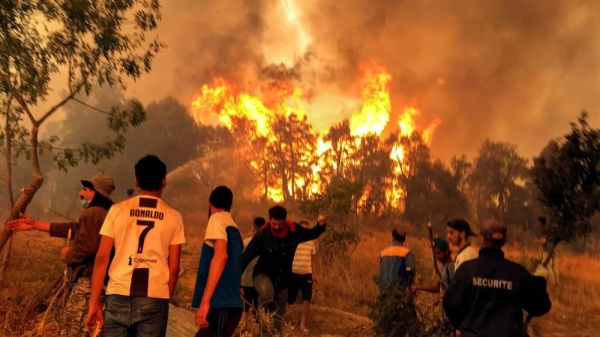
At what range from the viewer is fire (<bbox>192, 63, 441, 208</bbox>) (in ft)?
138

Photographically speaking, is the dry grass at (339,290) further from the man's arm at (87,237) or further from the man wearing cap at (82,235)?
the man's arm at (87,237)

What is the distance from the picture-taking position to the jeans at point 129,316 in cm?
346

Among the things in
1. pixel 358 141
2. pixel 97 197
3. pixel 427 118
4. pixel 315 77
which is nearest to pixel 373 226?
pixel 358 141

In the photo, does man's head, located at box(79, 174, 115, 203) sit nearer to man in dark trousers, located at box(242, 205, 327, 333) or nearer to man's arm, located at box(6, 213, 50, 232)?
man's arm, located at box(6, 213, 50, 232)

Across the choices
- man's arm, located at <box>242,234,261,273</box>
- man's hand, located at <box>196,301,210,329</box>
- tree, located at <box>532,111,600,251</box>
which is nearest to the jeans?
man's hand, located at <box>196,301,210,329</box>

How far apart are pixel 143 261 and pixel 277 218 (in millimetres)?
3176

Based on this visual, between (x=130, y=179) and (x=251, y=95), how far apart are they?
1490 centimetres

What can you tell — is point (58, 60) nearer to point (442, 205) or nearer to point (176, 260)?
point (176, 260)

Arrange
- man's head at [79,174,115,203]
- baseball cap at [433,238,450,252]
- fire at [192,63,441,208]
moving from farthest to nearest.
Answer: fire at [192,63,441,208] < baseball cap at [433,238,450,252] < man's head at [79,174,115,203]

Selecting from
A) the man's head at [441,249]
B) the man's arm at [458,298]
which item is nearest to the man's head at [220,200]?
the man's arm at [458,298]

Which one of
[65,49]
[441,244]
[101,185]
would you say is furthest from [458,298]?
[65,49]

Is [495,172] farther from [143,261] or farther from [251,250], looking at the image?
[143,261]

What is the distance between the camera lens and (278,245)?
6688mm

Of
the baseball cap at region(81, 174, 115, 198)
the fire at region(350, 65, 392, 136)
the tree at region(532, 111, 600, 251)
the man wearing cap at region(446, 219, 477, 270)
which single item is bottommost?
the man wearing cap at region(446, 219, 477, 270)
